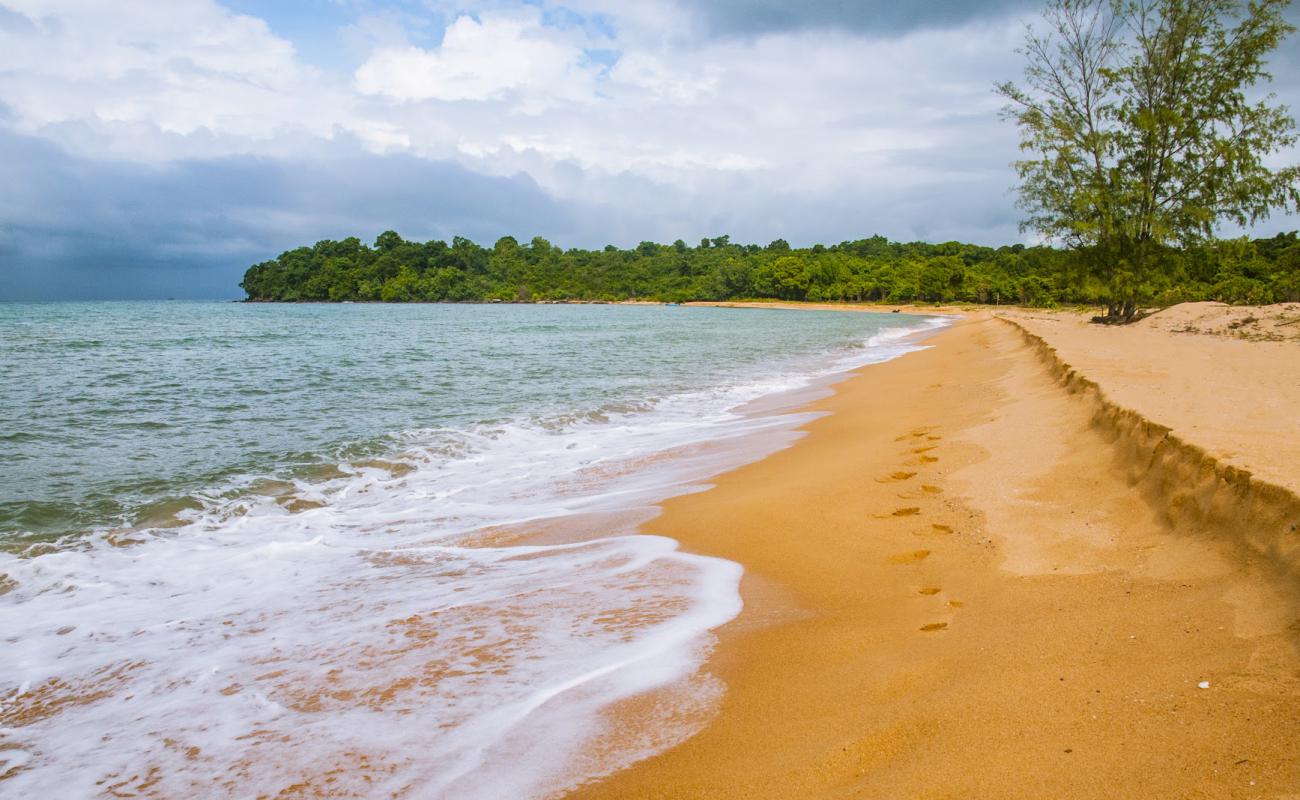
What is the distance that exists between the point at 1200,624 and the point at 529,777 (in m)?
2.84

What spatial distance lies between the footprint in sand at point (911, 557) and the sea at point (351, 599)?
1.09m

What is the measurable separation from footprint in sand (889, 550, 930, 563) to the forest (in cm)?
7989

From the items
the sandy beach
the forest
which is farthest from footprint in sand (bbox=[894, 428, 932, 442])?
the forest

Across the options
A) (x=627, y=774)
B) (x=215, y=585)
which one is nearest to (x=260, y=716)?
(x=627, y=774)

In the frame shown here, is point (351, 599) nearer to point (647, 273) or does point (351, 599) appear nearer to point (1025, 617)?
point (1025, 617)

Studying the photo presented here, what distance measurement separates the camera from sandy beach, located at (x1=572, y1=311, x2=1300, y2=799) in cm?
234

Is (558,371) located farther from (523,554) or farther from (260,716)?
(260,716)

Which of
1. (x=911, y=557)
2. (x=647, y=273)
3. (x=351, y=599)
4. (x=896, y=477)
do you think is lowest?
(x=351, y=599)

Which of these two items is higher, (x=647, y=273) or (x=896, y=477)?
(x=647, y=273)

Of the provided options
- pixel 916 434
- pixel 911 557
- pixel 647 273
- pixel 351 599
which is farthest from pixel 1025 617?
pixel 647 273

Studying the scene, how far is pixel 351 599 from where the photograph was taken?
15.6ft

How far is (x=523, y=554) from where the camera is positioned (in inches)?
218

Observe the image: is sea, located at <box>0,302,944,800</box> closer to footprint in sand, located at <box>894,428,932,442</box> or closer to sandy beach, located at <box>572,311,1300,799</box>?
sandy beach, located at <box>572,311,1300,799</box>

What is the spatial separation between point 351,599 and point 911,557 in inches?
147
